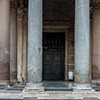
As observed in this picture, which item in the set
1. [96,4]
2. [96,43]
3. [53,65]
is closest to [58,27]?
[53,65]

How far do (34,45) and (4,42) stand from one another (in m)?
1.80

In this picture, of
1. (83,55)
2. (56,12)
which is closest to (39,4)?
(83,55)

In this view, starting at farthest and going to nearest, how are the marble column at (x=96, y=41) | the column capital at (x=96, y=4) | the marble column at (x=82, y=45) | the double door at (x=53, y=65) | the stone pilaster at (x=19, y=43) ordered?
the double door at (x=53, y=65) → the stone pilaster at (x=19, y=43) → the column capital at (x=96, y=4) → the marble column at (x=96, y=41) → the marble column at (x=82, y=45)

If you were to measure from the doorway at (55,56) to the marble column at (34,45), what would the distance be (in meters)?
8.21

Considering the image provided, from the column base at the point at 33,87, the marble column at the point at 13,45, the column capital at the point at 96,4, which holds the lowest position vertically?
the column base at the point at 33,87

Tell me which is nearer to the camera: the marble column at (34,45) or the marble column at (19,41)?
the marble column at (34,45)

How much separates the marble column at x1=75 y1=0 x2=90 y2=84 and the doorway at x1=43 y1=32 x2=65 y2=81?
8.31 metres

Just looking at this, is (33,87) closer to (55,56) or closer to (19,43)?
(19,43)

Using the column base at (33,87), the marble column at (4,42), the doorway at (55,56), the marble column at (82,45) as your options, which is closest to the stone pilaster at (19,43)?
the doorway at (55,56)

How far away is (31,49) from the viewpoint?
1455 centimetres

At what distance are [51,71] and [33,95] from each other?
8.94 meters

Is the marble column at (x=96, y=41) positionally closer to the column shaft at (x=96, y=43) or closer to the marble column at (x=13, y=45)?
the column shaft at (x=96, y=43)

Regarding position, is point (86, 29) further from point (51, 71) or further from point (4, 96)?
point (51, 71)

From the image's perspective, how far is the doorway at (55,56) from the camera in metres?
23.0
